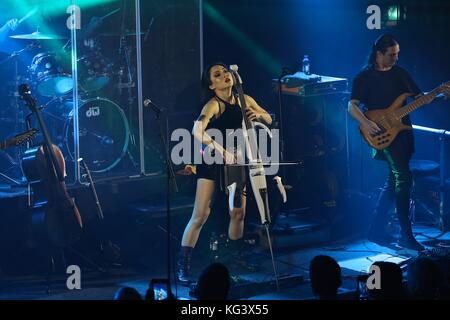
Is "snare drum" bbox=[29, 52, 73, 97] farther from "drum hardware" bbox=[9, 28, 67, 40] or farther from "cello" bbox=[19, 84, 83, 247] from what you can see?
"cello" bbox=[19, 84, 83, 247]

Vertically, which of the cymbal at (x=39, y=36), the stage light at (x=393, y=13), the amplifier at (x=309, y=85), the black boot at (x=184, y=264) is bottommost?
the black boot at (x=184, y=264)

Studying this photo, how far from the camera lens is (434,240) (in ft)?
32.0

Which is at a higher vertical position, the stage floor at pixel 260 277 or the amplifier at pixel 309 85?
the amplifier at pixel 309 85

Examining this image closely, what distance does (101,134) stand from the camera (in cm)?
996

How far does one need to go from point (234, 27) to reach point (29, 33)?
2405 mm

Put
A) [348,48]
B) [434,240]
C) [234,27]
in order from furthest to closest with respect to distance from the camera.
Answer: [348,48], [234,27], [434,240]

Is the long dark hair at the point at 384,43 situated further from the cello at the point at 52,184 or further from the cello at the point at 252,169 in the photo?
the cello at the point at 52,184

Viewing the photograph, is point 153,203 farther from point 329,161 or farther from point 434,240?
point 434,240

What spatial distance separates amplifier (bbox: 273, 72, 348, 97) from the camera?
31.8ft

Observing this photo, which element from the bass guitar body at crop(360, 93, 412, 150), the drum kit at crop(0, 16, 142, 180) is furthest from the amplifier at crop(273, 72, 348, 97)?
the drum kit at crop(0, 16, 142, 180)

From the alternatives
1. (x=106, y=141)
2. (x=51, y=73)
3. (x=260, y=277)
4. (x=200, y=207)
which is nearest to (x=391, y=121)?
(x=260, y=277)

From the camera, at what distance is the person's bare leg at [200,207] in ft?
26.3

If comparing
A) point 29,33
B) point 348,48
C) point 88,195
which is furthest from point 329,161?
point 29,33

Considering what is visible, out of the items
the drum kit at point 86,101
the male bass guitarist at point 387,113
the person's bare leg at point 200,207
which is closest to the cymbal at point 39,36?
the drum kit at point 86,101
